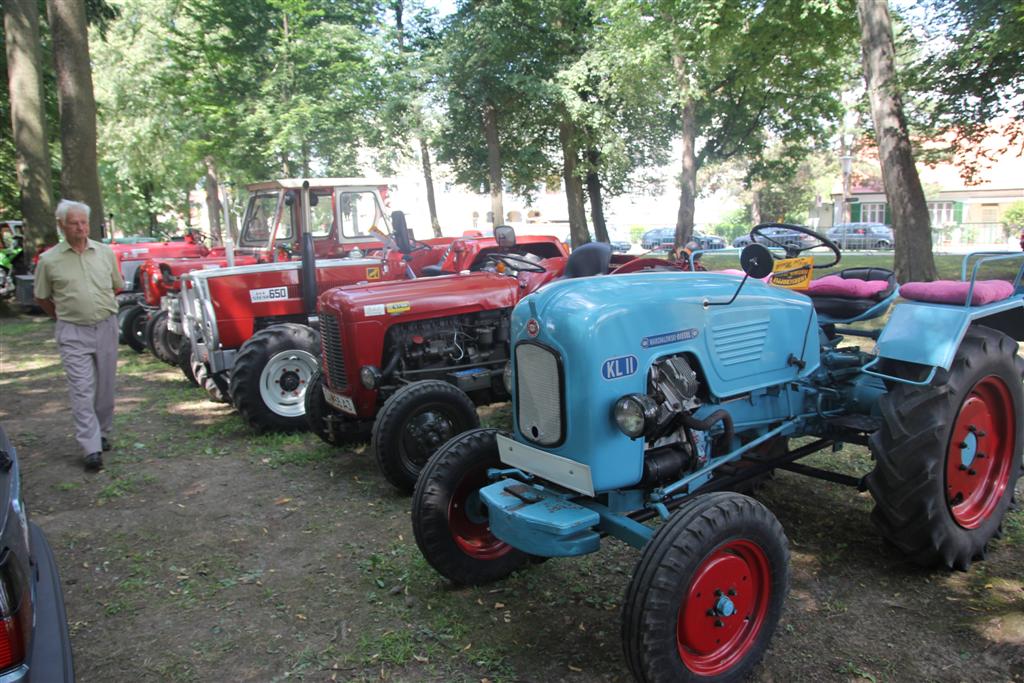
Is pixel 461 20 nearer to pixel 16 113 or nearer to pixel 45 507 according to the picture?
pixel 16 113

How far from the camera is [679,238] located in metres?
21.5

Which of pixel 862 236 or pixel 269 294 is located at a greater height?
pixel 862 236

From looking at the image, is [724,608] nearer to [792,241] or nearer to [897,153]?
[792,241]

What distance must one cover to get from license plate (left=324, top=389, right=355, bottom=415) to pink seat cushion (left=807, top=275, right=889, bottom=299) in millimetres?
3073

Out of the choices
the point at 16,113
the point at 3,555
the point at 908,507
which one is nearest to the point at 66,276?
the point at 3,555

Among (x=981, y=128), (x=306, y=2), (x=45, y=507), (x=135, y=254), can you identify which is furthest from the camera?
(x=306, y=2)

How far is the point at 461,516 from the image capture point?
3516mm

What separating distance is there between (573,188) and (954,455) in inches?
755

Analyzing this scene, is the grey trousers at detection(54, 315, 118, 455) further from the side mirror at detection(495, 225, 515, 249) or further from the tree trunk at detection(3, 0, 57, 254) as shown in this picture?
the tree trunk at detection(3, 0, 57, 254)

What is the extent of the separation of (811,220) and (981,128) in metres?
46.6

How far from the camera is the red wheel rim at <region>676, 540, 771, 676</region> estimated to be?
2.58m

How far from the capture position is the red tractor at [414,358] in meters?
4.76

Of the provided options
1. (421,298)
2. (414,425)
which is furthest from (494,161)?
Result: (414,425)

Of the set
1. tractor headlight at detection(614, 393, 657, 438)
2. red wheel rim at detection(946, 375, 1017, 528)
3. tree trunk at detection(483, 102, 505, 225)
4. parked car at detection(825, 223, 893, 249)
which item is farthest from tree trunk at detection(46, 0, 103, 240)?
parked car at detection(825, 223, 893, 249)
